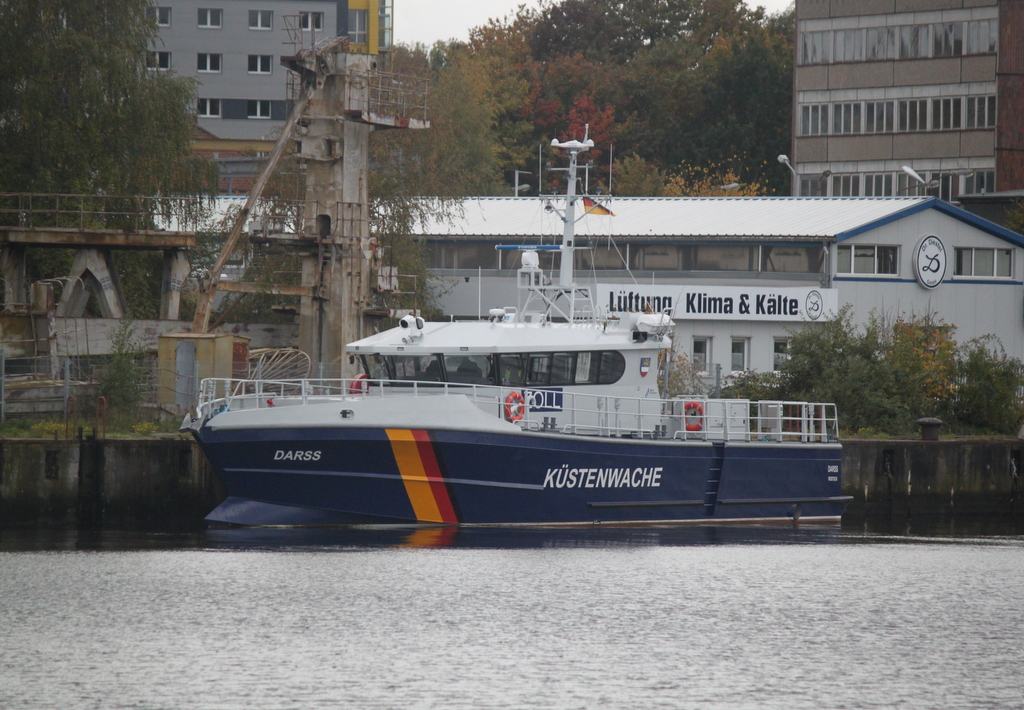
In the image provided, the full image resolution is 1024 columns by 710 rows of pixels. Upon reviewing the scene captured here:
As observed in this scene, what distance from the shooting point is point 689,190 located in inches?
2190

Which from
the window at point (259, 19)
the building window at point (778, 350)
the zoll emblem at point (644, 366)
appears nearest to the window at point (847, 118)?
the building window at point (778, 350)

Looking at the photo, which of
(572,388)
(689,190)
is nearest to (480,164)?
(689,190)

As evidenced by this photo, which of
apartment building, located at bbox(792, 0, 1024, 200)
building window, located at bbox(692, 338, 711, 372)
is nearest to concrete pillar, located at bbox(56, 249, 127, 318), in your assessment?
building window, located at bbox(692, 338, 711, 372)

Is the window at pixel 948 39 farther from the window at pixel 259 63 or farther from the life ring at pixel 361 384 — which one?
the life ring at pixel 361 384

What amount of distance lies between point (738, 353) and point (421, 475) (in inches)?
608

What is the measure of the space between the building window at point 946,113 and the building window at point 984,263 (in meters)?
17.2

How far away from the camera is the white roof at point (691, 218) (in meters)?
34.9

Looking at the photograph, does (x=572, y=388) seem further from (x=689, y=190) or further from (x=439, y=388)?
(x=689, y=190)

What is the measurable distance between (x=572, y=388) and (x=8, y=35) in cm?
1706

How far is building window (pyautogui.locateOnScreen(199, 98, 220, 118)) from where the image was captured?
204ft

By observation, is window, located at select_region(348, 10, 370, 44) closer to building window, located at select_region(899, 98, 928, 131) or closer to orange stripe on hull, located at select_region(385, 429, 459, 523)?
building window, located at select_region(899, 98, 928, 131)

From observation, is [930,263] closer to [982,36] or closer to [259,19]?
[982,36]

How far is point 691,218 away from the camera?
3688 centimetres

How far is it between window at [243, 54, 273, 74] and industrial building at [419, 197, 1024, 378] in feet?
95.0
